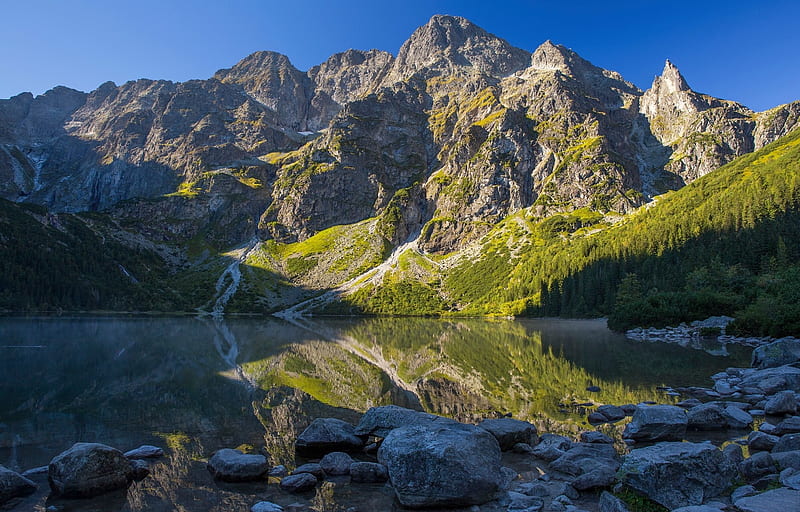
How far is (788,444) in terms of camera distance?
36.8 feet

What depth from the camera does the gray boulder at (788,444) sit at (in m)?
11.1

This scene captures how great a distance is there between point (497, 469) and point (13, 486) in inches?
484

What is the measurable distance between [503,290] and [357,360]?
133251 mm

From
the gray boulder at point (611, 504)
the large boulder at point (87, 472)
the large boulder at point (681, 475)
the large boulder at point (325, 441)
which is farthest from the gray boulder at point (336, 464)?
the large boulder at point (681, 475)

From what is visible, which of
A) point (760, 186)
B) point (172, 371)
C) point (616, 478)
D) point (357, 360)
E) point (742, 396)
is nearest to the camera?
point (616, 478)

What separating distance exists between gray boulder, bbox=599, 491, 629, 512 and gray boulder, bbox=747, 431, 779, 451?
6640mm

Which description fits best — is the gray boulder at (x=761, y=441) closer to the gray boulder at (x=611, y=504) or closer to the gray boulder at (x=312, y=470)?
the gray boulder at (x=611, y=504)

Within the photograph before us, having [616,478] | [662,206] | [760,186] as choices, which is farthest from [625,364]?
[662,206]

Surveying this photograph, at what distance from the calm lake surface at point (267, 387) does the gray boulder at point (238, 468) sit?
5.40 ft

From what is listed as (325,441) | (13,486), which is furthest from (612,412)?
(13,486)

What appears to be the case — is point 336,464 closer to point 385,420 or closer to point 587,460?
point 385,420

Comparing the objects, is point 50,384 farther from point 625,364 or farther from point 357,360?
point 625,364

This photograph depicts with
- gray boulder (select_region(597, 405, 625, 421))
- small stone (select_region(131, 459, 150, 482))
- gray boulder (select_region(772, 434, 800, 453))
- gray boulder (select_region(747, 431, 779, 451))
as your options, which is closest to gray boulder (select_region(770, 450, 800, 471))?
gray boulder (select_region(772, 434, 800, 453))

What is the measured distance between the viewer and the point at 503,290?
166 metres
